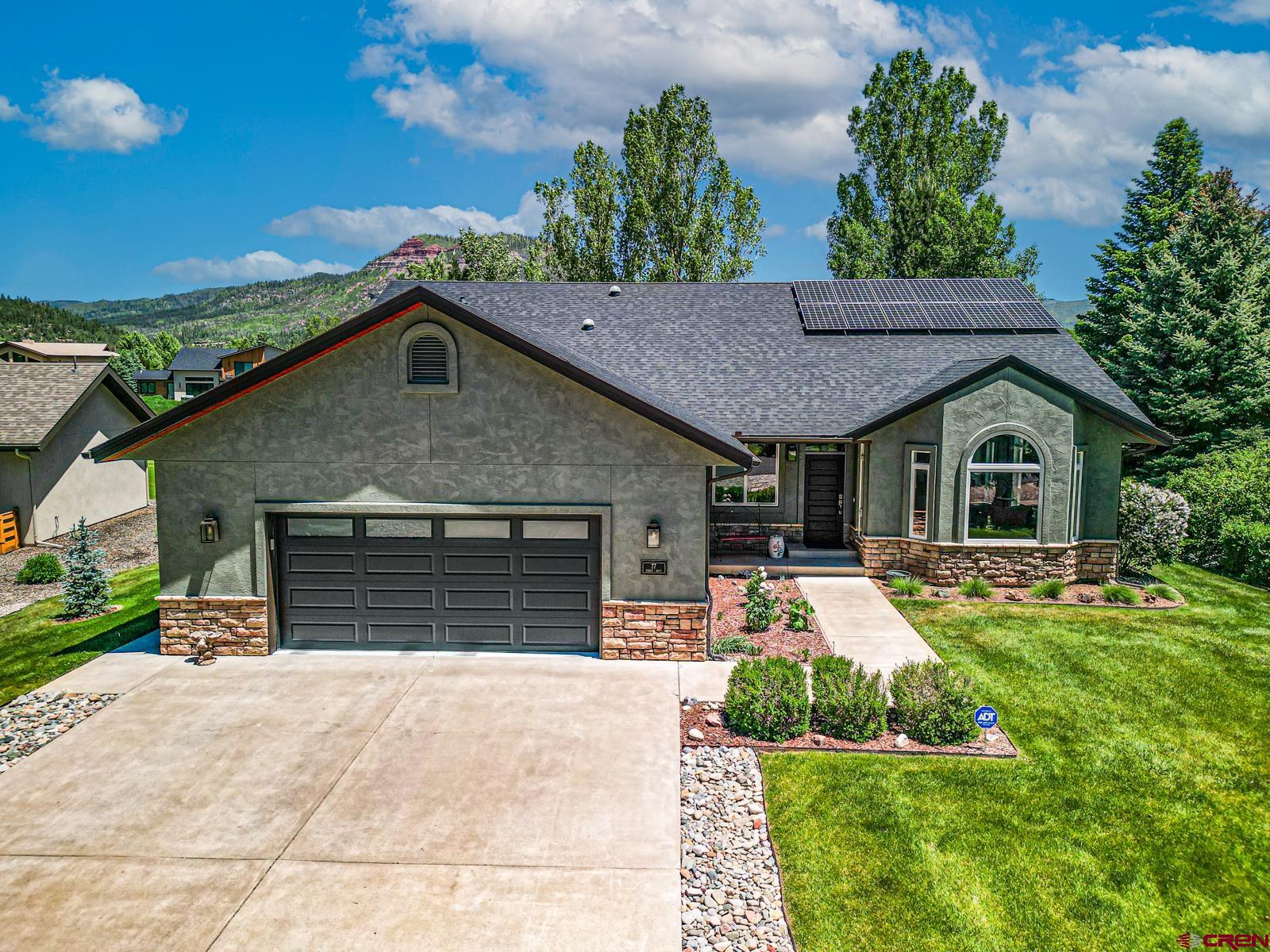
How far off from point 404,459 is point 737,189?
28028mm

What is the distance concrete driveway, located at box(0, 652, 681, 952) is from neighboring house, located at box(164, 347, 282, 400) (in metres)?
70.4

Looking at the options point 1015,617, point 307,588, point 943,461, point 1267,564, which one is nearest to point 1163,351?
point 1267,564

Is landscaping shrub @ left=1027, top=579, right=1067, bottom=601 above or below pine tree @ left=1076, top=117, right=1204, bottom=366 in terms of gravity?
below

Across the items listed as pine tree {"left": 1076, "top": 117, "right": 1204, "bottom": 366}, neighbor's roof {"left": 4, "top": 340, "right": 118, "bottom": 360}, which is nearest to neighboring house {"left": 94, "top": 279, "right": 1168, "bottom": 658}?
pine tree {"left": 1076, "top": 117, "right": 1204, "bottom": 366}

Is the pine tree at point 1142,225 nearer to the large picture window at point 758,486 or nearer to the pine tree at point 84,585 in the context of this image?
the large picture window at point 758,486

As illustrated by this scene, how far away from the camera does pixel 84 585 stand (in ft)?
45.8

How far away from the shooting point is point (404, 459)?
10.8 metres

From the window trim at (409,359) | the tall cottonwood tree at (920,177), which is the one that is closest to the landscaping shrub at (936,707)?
the window trim at (409,359)

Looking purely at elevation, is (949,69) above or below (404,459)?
above

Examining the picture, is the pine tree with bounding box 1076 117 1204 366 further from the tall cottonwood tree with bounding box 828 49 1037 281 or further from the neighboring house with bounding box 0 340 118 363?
the neighboring house with bounding box 0 340 118 363

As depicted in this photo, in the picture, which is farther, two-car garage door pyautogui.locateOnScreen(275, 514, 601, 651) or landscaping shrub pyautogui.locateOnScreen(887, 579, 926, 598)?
landscaping shrub pyautogui.locateOnScreen(887, 579, 926, 598)

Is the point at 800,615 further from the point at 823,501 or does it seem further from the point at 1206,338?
the point at 1206,338

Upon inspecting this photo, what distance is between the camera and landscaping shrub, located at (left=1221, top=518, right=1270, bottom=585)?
1605cm

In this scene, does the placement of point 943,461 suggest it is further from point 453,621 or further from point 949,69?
point 949,69
